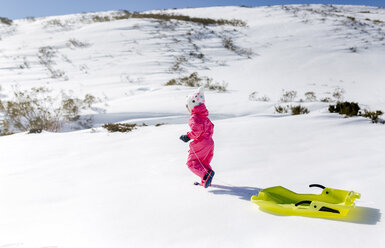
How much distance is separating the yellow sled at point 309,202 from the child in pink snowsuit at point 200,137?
2.39 ft

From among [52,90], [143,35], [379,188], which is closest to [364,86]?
[379,188]

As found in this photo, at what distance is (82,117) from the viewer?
7.07 m

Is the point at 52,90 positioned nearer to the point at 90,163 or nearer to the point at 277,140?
the point at 90,163

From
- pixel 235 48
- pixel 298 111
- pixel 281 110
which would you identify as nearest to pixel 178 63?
pixel 235 48

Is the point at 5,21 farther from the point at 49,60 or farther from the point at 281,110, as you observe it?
the point at 281,110

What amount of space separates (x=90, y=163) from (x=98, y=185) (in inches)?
34.7

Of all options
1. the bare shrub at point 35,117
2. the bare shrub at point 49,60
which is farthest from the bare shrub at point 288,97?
the bare shrub at point 49,60

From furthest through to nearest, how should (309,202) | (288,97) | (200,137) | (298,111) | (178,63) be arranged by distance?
1. (178,63)
2. (288,97)
3. (298,111)
4. (200,137)
5. (309,202)

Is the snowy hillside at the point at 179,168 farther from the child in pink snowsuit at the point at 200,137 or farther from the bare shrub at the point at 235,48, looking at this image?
the bare shrub at the point at 235,48

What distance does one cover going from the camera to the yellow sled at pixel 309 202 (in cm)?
210

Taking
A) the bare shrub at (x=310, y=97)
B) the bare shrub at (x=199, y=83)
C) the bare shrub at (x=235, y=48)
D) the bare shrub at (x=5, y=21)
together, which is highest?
the bare shrub at (x=5, y=21)

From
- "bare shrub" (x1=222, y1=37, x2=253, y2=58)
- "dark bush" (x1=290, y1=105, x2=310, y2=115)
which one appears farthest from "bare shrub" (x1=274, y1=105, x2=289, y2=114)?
"bare shrub" (x1=222, y1=37, x2=253, y2=58)

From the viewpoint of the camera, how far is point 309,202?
229 cm

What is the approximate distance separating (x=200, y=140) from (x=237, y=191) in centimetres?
72
